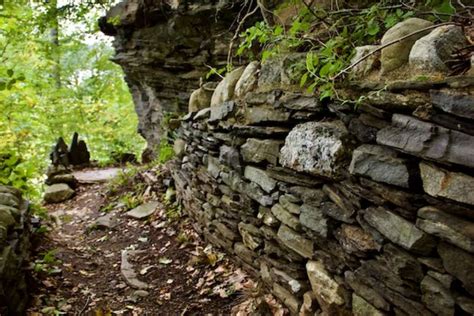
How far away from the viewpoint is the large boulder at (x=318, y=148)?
86.0 inches

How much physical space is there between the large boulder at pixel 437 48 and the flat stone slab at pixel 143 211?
17.0 ft

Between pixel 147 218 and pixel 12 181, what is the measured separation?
2.25m

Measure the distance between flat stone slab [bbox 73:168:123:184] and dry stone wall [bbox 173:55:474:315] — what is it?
7.26m

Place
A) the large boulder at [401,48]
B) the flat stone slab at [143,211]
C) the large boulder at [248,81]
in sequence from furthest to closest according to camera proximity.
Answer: the flat stone slab at [143,211], the large boulder at [248,81], the large boulder at [401,48]

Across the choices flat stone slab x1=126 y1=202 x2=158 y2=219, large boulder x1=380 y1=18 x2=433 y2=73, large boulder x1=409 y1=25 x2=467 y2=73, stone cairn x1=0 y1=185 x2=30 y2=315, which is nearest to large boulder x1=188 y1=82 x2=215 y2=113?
flat stone slab x1=126 y1=202 x2=158 y2=219

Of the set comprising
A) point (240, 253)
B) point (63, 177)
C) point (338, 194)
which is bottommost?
point (63, 177)

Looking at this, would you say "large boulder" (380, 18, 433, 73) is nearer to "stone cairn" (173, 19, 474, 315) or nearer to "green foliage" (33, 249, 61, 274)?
"stone cairn" (173, 19, 474, 315)

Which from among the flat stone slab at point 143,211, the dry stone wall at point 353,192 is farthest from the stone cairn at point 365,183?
the flat stone slab at point 143,211

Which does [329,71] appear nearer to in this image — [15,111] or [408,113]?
[408,113]

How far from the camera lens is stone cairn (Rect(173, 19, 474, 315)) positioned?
156 cm

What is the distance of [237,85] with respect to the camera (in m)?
3.72

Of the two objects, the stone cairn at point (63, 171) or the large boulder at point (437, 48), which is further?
the stone cairn at point (63, 171)

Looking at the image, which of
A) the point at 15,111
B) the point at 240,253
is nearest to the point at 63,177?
the point at 15,111

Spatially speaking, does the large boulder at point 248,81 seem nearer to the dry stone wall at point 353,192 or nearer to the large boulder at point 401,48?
the dry stone wall at point 353,192
